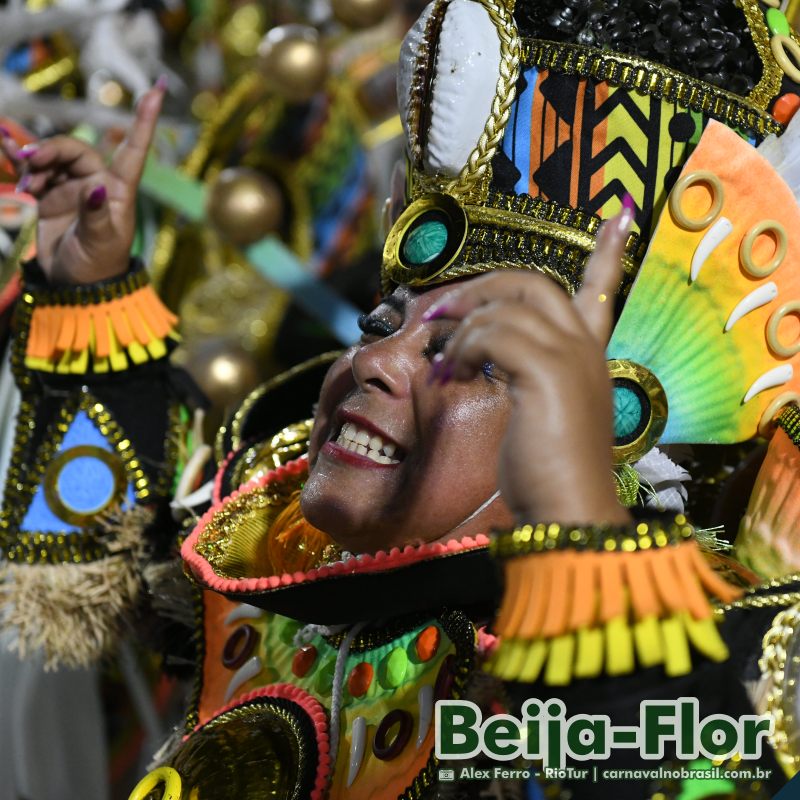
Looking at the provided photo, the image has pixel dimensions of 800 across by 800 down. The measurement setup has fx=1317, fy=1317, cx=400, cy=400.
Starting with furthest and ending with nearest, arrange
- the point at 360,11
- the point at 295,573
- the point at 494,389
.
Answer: the point at 360,11, the point at 295,573, the point at 494,389

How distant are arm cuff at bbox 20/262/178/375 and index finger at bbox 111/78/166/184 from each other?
0.13 meters

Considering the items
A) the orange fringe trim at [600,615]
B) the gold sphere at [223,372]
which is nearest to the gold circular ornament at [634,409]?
the orange fringe trim at [600,615]

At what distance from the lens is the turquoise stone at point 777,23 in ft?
4.65

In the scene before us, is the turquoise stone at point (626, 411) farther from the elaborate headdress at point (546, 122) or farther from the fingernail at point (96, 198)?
the fingernail at point (96, 198)

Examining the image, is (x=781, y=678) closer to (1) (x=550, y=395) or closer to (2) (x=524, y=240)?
(1) (x=550, y=395)

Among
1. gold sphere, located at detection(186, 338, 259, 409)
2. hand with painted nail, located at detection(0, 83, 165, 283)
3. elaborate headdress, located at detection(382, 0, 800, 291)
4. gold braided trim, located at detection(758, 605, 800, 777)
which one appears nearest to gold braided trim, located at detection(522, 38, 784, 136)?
elaborate headdress, located at detection(382, 0, 800, 291)

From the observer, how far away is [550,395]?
0.96 metres

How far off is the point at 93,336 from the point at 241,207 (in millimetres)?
1158

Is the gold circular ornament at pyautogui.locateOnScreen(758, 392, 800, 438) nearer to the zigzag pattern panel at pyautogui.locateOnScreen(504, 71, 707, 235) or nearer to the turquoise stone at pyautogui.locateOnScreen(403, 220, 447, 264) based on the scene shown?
the zigzag pattern panel at pyautogui.locateOnScreen(504, 71, 707, 235)

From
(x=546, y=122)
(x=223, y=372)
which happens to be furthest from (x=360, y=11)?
(x=546, y=122)

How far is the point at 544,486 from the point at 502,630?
118 millimetres

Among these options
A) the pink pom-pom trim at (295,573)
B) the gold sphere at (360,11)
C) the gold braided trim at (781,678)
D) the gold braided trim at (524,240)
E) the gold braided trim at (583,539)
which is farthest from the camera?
the gold sphere at (360,11)

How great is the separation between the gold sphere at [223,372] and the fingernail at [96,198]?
1.01 metres

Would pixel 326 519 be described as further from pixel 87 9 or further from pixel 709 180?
pixel 87 9
